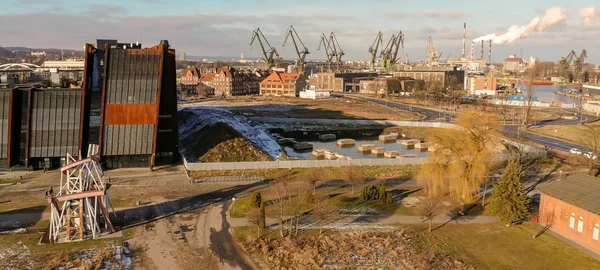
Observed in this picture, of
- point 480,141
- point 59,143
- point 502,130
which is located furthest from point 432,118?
point 59,143

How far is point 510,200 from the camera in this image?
29.0 m

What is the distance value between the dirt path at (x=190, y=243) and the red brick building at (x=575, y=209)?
19287 millimetres

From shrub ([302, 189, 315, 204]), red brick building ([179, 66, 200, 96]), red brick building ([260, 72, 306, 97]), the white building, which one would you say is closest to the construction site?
shrub ([302, 189, 315, 204])

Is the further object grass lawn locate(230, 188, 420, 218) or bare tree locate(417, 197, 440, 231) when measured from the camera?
grass lawn locate(230, 188, 420, 218)

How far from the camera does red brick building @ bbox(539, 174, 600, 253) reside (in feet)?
84.8

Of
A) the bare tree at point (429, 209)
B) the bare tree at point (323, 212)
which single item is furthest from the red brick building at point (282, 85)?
the bare tree at point (429, 209)

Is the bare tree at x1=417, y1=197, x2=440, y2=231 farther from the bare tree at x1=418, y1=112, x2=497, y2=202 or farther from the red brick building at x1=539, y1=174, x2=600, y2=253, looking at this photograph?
the red brick building at x1=539, y1=174, x2=600, y2=253

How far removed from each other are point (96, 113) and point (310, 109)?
5717 cm

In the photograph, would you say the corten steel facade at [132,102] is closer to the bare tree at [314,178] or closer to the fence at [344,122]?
the bare tree at [314,178]

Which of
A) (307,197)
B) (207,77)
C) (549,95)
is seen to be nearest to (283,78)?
(207,77)

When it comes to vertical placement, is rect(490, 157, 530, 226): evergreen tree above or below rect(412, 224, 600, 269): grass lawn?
above

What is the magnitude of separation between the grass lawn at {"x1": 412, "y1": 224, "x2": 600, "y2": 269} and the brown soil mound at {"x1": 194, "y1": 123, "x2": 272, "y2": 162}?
22606mm

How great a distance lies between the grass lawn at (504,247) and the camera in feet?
78.1

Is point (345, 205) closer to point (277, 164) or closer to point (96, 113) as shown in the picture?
point (277, 164)
